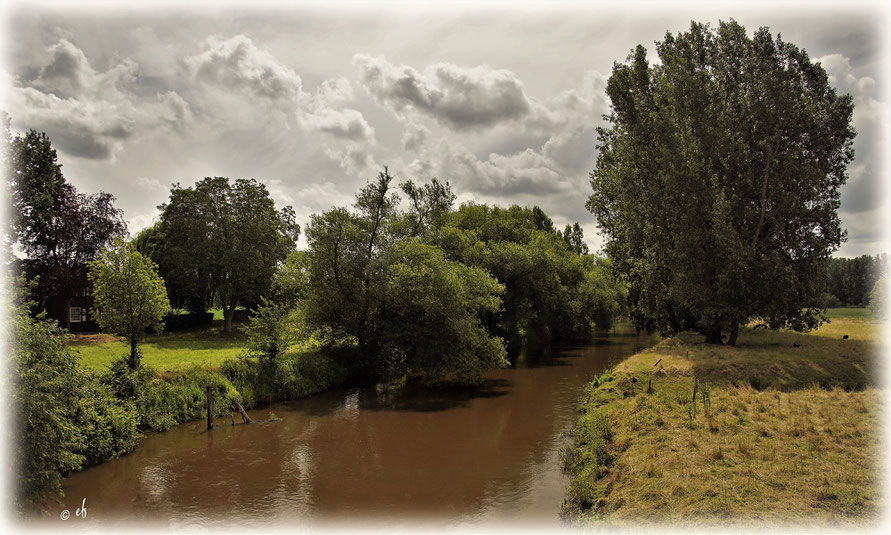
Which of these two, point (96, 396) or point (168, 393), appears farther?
point (168, 393)

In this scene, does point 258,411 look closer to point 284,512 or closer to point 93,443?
point 93,443

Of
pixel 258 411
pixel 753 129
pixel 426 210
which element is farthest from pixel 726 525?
pixel 426 210

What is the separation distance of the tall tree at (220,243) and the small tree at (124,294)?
25.1 metres

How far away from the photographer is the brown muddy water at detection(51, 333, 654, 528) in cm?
1395

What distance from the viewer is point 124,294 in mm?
20891

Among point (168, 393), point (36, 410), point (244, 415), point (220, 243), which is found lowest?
point (244, 415)

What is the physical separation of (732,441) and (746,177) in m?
18.7


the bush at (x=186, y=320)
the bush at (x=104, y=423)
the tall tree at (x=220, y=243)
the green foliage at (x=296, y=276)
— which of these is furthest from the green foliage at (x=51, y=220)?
the bush at (x=104, y=423)

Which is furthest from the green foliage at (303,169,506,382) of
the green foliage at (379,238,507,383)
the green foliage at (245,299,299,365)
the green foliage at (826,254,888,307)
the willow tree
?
the green foliage at (826,254,888,307)

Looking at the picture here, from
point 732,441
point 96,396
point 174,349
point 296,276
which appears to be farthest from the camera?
point 174,349

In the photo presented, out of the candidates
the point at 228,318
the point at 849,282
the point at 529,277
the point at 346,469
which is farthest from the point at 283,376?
the point at 849,282

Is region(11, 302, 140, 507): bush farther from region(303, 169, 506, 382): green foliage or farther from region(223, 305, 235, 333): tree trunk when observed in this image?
region(223, 305, 235, 333): tree trunk

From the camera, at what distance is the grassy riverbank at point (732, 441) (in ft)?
33.4

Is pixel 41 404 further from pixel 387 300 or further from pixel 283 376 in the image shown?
pixel 387 300
